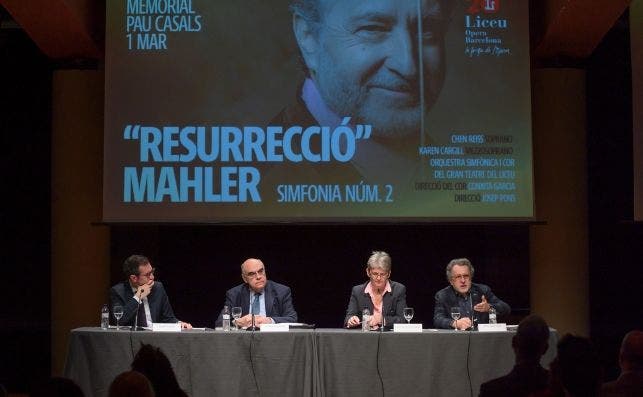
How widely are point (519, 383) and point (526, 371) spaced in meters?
0.10

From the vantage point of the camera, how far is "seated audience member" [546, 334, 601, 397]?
313 cm

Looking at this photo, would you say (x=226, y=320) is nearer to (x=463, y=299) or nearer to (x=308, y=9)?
(x=463, y=299)

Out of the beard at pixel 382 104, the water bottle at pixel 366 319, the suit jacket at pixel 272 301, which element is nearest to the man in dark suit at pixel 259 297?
the suit jacket at pixel 272 301

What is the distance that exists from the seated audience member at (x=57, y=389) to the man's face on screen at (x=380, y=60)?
4.60 metres

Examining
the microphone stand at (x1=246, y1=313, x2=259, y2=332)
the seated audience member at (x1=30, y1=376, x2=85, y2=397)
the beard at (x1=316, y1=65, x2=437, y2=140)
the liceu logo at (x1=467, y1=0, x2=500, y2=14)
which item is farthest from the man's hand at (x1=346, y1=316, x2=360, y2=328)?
the seated audience member at (x1=30, y1=376, x2=85, y2=397)


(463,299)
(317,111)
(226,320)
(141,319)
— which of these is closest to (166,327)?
(226,320)

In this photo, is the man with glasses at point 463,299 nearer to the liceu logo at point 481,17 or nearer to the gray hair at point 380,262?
the gray hair at point 380,262

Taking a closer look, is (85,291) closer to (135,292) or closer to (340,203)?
(135,292)

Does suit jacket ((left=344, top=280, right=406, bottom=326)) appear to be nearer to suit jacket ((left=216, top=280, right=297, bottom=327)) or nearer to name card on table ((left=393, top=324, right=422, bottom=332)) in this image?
suit jacket ((left=216, top=280, right=297, bottom=327))

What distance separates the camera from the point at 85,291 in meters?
7.66

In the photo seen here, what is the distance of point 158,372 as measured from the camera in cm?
347

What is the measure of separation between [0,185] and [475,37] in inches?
172

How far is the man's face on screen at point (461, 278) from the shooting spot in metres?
6.05

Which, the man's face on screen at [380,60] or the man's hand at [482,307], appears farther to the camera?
the man's face on screen at [380,60]
